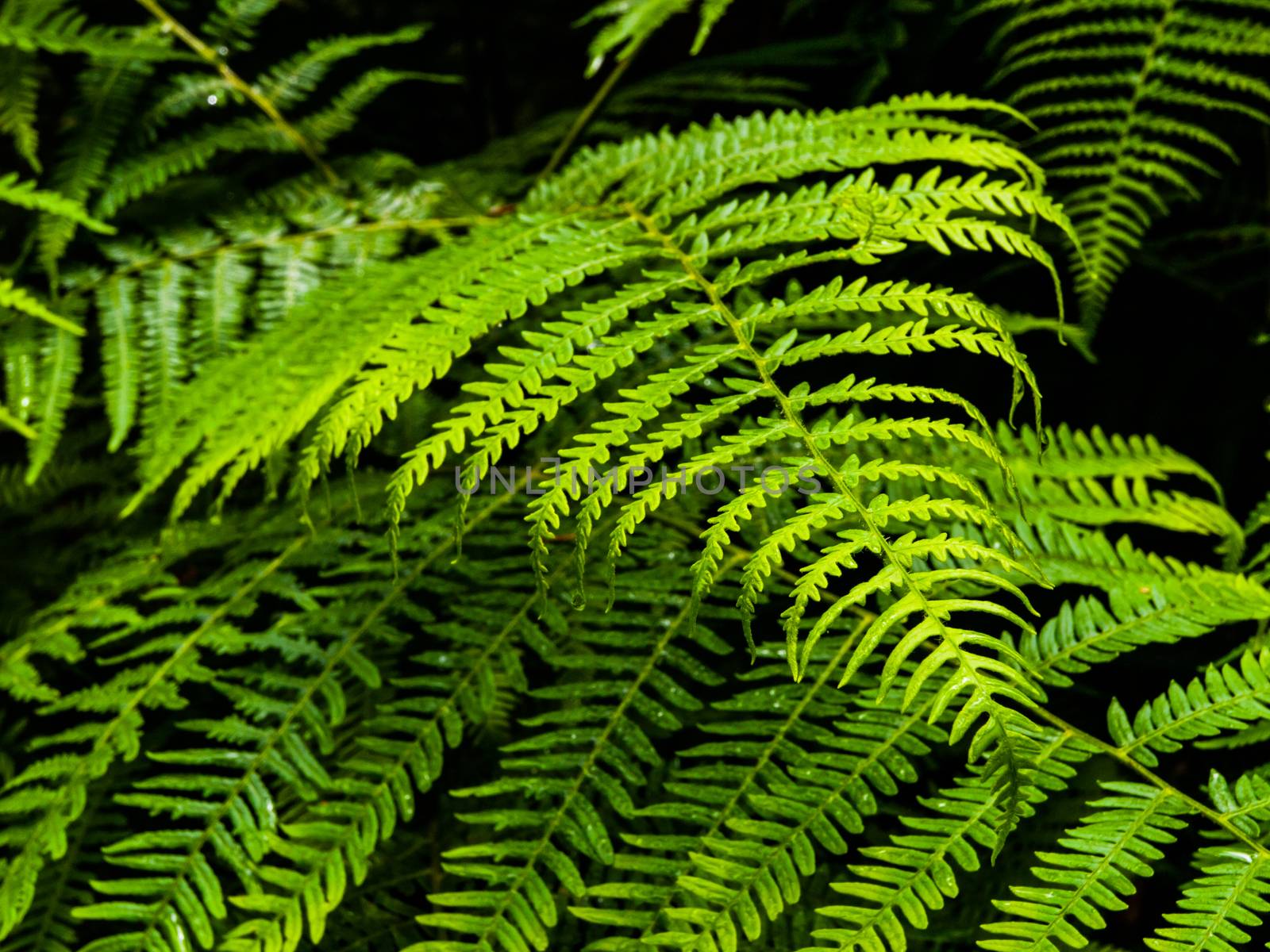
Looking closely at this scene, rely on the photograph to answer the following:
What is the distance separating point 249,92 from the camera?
182 centimetres

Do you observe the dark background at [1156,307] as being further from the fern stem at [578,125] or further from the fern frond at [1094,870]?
the fern frond at [1094,870]

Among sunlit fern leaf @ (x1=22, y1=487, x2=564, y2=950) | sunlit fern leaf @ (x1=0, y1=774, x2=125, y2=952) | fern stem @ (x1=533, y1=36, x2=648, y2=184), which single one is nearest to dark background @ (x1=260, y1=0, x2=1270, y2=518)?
fern stem @ (x1=533, y1=36, x2=648, y2=184)

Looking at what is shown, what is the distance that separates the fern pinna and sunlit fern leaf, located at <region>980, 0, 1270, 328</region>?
0.05 feet

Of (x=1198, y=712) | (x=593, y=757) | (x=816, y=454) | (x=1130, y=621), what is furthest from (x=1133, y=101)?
(x=593, y=757)

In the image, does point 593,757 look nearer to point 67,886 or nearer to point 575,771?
point 575,771

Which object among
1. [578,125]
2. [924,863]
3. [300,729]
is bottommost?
[300,729]

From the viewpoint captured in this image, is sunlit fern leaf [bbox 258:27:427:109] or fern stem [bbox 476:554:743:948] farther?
sunlit fern leaf [bbox 258:27:427:109]

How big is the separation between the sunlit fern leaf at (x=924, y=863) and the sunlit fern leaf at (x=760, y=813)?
0.15ft

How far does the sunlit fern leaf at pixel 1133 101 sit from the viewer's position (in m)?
1.51

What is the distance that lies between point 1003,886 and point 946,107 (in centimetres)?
106

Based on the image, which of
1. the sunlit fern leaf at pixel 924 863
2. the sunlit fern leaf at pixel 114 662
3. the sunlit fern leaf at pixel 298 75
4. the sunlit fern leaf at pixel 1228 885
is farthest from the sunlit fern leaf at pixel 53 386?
the sunlit fern leaf at pixel 1228 885

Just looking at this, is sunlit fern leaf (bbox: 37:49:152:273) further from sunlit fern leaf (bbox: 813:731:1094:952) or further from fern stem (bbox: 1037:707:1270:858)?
fern stem (bbox: 1037:707:1270:858)

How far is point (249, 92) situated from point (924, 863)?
1742 millimetres

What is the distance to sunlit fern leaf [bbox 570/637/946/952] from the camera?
96cm
